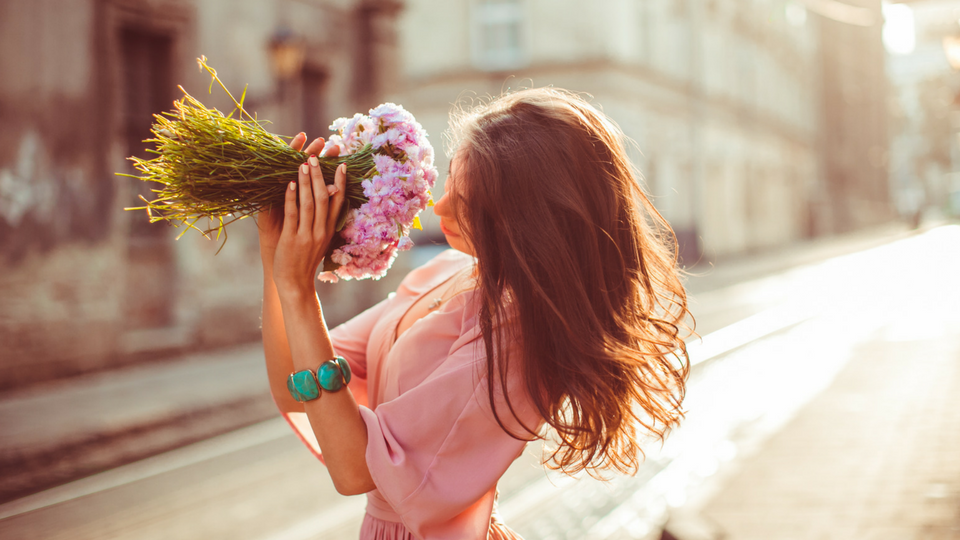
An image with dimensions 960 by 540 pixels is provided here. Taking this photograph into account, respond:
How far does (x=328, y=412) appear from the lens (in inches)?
63.0

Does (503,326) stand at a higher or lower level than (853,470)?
higher

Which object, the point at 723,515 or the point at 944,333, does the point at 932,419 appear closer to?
the point at 723,515

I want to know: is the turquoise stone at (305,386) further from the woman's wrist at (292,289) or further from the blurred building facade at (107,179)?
the blurred building facade at (107,179)

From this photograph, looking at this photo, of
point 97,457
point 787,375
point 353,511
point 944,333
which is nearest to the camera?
point 353,511

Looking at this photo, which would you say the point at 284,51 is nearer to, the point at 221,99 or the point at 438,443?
the point at 221,99

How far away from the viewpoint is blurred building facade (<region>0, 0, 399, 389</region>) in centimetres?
925

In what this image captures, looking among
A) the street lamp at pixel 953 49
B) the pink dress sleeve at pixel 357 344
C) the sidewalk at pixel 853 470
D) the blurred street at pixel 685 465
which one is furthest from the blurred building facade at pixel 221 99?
the pink dress sleeve at pixel 357 344

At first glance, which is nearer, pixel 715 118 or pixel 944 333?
pixel 944 333

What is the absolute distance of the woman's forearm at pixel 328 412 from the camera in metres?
1.60

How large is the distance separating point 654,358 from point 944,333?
1088 centimetres

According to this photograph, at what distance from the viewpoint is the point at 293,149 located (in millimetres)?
1738

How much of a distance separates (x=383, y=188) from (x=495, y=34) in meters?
24.0

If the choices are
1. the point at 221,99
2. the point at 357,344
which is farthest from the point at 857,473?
the point at 221,99

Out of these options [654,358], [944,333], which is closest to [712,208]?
[944,333]
